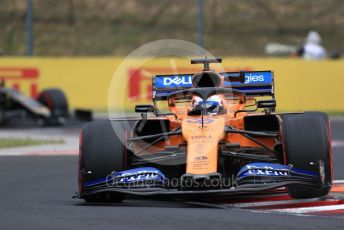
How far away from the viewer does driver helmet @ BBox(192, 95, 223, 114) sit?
1101cm

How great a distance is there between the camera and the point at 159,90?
11891 millimetres

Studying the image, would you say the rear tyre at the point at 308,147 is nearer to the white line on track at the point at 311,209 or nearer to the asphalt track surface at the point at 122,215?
the white line on track at the point at 311,209

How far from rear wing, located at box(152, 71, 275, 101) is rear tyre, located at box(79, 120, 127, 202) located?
153 cm

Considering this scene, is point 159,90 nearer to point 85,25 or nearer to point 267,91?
point 267,91

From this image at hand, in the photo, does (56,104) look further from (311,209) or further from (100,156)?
(311,209)

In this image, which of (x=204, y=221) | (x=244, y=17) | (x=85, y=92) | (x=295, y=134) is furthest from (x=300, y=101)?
(x=204, y=221)

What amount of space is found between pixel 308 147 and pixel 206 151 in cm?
107

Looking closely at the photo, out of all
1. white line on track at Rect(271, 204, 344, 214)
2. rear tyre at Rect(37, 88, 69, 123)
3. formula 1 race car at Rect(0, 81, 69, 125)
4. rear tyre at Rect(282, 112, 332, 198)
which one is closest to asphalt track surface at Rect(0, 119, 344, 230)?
white line on track at Rect(271, 204, 344, 214)

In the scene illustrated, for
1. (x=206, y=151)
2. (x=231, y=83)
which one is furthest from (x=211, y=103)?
(x=206, y=151)

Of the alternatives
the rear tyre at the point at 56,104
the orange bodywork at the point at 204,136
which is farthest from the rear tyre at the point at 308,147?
the rear tyre at the point at 56,104

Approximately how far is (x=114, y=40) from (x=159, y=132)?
24.9 m

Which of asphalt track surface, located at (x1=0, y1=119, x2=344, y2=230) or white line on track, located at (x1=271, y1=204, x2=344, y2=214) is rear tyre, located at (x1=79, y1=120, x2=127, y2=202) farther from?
white line on track, located at (x1=271, y1=204, x2=344, y2=214)

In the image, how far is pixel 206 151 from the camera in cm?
998

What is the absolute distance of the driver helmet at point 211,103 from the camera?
1101cm
